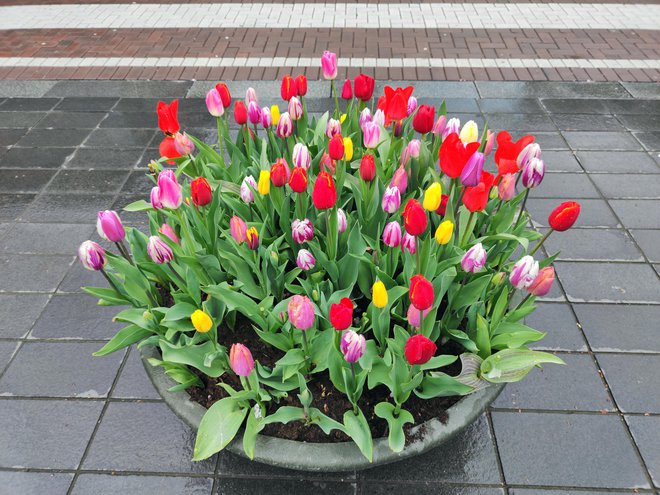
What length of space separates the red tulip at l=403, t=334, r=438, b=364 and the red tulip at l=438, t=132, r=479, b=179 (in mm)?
538

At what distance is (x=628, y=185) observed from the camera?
11.2 feet

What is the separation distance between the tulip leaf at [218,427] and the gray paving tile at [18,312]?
1318 millimetres

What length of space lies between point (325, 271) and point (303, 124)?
81 cm

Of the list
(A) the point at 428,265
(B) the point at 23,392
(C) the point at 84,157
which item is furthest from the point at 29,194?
(A) the point at 428,265

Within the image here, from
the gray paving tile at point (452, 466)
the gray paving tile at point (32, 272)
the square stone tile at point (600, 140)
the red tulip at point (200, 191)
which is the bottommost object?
the square stone tile at point (600, 140)

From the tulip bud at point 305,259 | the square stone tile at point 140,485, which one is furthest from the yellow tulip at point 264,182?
the square stone tile at point 140,485

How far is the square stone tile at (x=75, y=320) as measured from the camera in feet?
8.05

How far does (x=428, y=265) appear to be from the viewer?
1732 millimetres

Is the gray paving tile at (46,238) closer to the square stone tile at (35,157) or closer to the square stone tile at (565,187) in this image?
the square stone tile at (35,157)

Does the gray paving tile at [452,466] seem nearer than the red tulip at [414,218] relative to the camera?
No

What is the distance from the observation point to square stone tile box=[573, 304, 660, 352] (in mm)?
2357

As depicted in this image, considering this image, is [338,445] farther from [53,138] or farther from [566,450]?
[53,138]

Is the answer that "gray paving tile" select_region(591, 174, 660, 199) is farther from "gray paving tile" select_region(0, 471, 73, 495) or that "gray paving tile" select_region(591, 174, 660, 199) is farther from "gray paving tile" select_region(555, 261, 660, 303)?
"gray paving tile" select_region(0, 471, 73, 495)

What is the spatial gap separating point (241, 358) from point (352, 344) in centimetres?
29
